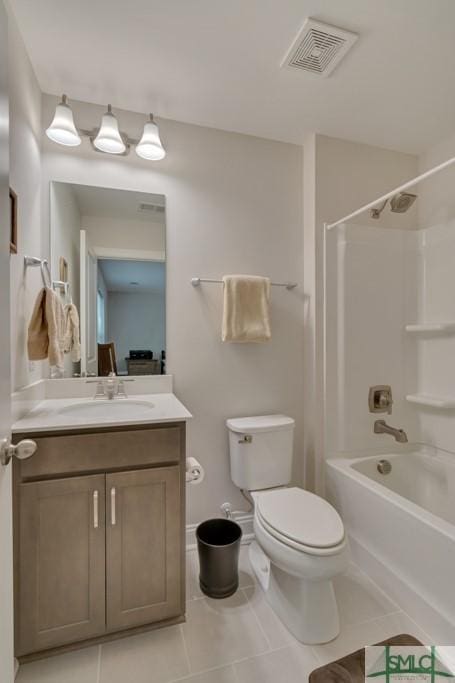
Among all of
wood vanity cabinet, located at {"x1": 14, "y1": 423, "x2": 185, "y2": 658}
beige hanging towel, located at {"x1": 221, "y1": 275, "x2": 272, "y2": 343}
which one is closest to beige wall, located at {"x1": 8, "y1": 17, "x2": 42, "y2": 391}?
wood vanity cabinet, located at {"x1": 14, "y1": 423, "x2": 185, "y2": 658}

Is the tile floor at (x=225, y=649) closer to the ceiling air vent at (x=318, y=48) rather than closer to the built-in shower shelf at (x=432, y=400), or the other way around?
the built-in shower shelf at (x=432, y=400)

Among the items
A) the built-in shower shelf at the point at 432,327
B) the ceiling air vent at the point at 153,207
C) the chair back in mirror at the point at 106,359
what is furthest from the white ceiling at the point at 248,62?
the chair back in mirror at the point at 106,359

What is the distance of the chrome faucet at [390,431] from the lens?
193 centimetres

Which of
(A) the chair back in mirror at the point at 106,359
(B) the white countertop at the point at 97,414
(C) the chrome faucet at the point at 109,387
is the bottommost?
(B) the white countertop at the point at 97,414

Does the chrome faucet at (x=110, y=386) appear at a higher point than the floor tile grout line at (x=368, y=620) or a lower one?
higher

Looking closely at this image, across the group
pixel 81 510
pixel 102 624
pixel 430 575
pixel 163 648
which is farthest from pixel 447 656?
pixel 81 510

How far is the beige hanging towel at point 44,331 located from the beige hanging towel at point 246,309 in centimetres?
83

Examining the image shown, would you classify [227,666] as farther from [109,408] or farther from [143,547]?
[109,408]

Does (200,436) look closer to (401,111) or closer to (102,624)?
(102,624)

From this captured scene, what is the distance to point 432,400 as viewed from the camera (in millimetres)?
1975

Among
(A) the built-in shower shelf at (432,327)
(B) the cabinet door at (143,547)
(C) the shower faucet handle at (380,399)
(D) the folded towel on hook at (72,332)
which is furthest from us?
(C) the shower faucet handle at (380,399)

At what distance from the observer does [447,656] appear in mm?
1219

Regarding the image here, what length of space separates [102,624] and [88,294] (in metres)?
1.45

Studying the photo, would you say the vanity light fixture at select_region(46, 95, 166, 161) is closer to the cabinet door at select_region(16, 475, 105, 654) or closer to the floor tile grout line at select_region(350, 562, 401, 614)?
the cabinet door at select_region(16, 475, 105, 654)
